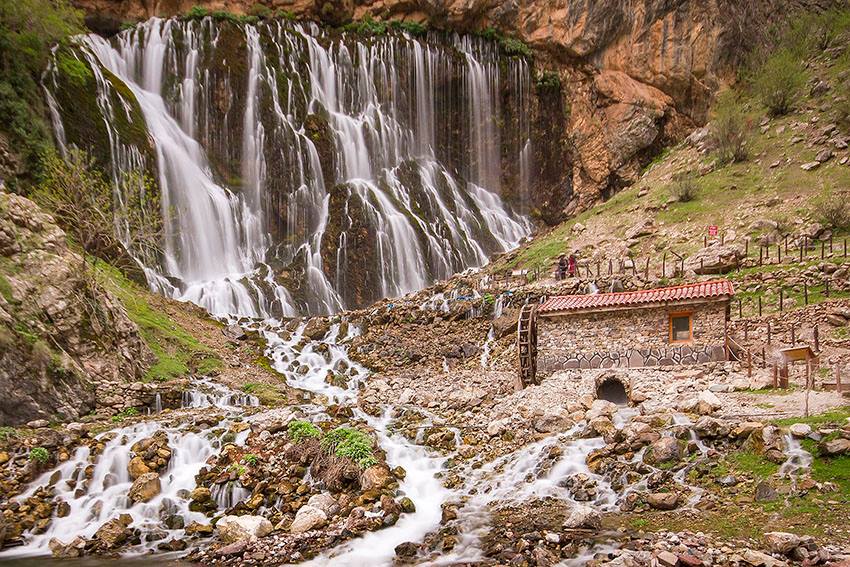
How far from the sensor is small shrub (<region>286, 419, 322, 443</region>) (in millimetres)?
14289

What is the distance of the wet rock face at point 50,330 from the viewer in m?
15.7

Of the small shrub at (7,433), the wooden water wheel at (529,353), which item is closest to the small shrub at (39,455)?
the small shrub at (7,433)

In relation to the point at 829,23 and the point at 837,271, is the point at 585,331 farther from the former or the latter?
the point at 829,23

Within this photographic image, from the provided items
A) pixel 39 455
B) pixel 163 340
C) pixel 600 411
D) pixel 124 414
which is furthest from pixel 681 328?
pixel 163 340

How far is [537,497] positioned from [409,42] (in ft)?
143

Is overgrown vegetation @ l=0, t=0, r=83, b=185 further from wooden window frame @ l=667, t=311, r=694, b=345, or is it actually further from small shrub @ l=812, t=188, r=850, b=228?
small shrub @ l=812, t=188, r=850, b=228

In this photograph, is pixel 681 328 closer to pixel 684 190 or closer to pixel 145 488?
pixel 145 488

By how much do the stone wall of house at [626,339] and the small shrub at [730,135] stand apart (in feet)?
67.8

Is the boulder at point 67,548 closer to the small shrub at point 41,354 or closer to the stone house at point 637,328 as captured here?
the small shrub at point 41,354

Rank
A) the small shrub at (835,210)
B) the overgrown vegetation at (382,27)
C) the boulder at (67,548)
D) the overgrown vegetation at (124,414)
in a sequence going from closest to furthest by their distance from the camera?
the boulder at (67,548)
the overgrown vegetation at (124,414)
the small shrub at (835,210)
the overgrown vegetation at (382,27)

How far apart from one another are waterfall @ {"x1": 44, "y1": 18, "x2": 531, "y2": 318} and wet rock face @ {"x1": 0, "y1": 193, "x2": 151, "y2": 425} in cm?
1030

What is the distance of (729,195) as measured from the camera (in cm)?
3209

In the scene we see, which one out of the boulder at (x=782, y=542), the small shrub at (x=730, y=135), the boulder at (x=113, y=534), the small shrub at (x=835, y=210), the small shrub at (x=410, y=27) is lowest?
the boulder at (x=113, y=534)

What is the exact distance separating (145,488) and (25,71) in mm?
27185
